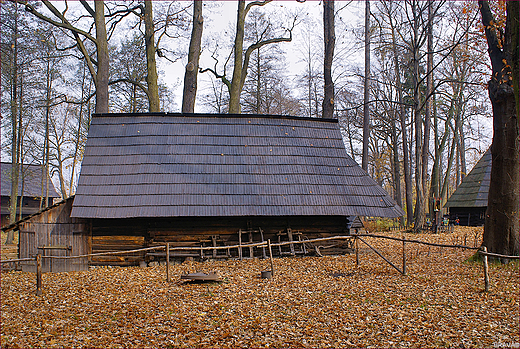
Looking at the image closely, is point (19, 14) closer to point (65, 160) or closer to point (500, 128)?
point (65, 160)

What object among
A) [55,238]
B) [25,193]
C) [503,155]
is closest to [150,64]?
[55,238]

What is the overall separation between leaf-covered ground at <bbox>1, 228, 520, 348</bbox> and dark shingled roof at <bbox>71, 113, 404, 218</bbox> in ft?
6.16

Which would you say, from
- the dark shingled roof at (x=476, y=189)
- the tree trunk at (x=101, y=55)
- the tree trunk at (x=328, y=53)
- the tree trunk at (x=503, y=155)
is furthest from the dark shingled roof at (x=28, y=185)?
the tree trunk at (x=503, y=155)

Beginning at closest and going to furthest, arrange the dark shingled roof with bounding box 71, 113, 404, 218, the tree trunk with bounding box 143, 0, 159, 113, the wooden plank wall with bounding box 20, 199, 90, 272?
the wooden plank wall with bounding box 20, 199, 90, 272 < the dark shingled roof with bounding box 71, 113, 404, 218 < the tree trunk with bounding box 143, 0, 159, 113

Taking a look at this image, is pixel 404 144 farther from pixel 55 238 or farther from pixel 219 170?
pixel 55 238

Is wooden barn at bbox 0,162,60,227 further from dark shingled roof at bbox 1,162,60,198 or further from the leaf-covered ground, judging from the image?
the leaf-covered ground

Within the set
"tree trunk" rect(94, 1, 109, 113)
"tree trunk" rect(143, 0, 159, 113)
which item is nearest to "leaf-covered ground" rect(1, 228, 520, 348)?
"tree trunk" rect(94, 1, 109, 113)

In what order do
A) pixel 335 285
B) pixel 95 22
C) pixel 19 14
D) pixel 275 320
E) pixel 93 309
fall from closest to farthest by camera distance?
1. pixel 275 320
2. pixel 93 309
3. pixel 335 285
4. pixel 95 22
5. pixel 19 14

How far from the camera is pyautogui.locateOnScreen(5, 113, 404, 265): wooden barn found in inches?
432

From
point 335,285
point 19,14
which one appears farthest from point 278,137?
point 19,14

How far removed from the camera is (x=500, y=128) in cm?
872

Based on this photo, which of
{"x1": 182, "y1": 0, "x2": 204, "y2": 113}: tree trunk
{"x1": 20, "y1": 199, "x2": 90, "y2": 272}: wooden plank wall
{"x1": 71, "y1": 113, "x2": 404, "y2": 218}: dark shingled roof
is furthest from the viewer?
{"x1": 182, "y1": 0, "x2": 204, "y2": 113}: tree trunk

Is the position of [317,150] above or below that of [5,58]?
below

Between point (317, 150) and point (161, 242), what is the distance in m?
5.93
